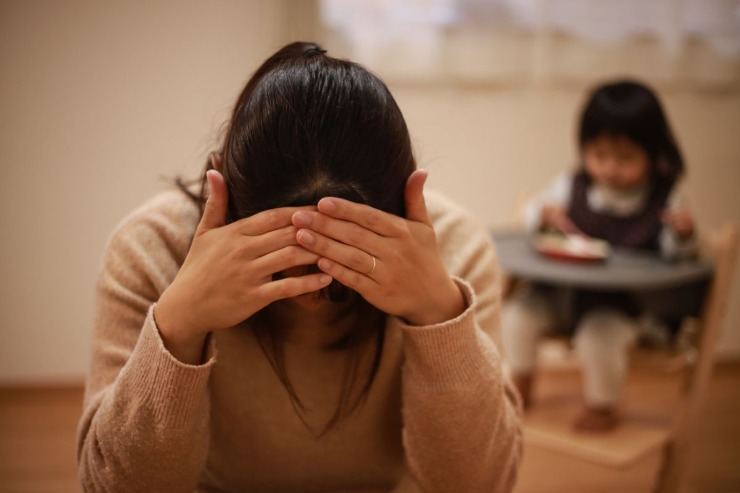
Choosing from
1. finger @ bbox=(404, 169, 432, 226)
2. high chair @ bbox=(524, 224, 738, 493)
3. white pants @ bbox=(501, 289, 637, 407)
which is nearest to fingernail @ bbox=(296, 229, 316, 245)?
finger @ bbox=(404, 169, 432, 226)

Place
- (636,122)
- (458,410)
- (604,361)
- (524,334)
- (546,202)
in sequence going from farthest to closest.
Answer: (546,202) → (636,122) → (524,334) → (604,361) → (458,410)

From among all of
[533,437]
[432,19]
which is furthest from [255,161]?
[432,19]

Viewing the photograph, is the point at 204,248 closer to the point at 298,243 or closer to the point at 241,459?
the point at 298,243

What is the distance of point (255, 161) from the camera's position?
64 centimetres

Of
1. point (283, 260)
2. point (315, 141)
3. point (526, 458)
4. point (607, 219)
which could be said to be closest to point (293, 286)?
point (283, 260)

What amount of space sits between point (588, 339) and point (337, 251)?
1188 mm

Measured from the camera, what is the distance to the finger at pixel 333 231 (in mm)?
637

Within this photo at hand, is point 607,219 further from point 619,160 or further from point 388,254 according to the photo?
point 388,254

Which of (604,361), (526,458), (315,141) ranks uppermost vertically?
(315,141)

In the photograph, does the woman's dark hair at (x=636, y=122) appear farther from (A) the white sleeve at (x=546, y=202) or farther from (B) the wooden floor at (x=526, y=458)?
(B) the wooden floor at (x=526, y=458)

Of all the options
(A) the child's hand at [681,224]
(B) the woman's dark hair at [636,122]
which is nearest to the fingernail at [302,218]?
(A) the child's hand at [681,224]

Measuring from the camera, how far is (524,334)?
174 centimetres

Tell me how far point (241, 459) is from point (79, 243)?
165cm

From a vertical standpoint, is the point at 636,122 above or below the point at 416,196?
below
